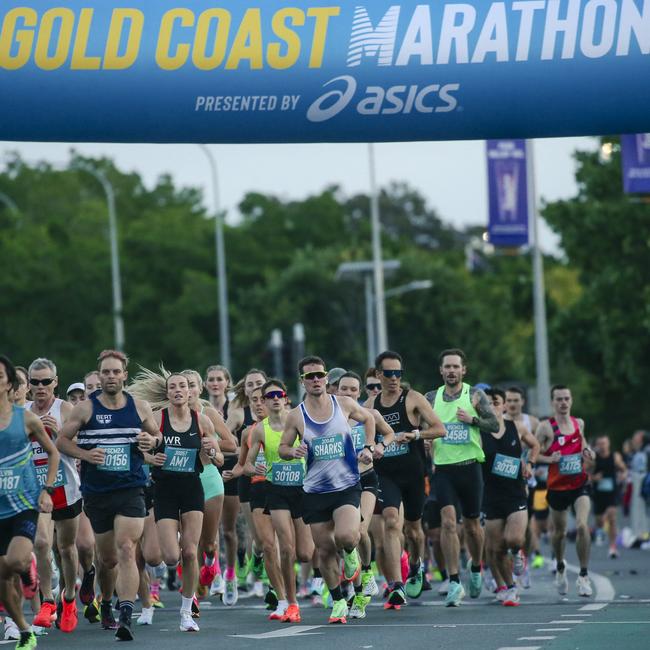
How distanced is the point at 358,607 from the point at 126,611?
2496mm

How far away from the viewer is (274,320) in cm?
7212

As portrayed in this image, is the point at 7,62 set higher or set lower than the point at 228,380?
higher

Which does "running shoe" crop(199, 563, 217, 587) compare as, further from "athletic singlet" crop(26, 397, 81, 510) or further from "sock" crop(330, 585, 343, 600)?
"sock" crop(330, 585, 343, 600)

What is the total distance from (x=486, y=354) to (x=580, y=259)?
103ft

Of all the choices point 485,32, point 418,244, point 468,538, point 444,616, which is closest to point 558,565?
point 468,538

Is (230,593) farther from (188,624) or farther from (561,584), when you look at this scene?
(188,624)

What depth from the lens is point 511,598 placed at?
16625 millimetres

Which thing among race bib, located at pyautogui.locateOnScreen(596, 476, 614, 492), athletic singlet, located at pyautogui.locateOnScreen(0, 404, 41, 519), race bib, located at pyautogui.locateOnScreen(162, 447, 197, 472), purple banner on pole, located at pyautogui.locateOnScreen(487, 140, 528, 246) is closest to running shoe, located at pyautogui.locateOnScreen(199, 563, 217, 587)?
race bib, located at pyautogui.locateOnScreen(162, 447, 197, 472)

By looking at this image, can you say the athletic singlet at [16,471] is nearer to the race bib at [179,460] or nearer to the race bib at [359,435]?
the race bib at [179,460]

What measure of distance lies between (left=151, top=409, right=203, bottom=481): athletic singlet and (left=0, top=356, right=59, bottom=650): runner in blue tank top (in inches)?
103

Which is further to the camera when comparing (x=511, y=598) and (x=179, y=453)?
(x=511, y=598)

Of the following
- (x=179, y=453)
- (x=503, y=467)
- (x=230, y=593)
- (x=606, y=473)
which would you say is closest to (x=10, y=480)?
(x=179, y=453)

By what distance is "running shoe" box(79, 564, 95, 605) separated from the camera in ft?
50.6

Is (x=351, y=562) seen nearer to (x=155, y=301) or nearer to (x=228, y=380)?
(x=228, y=380)
